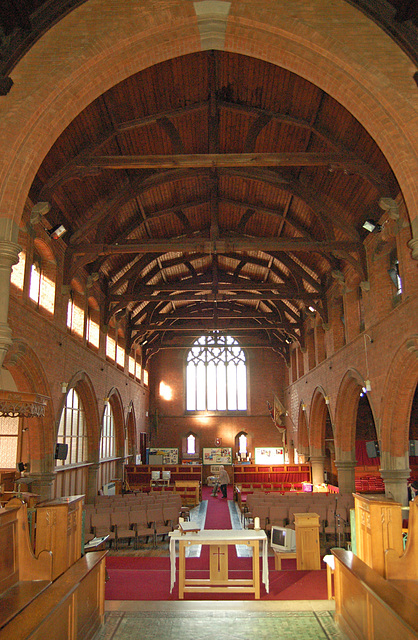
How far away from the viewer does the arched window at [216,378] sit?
1036 inches

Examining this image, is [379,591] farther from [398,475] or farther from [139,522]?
[139,522]

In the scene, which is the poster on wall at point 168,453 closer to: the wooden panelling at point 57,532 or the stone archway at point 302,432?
the stone archway at point 302,432

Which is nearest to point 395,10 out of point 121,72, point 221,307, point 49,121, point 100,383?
point 121,72

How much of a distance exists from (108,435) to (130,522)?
841 centimetres

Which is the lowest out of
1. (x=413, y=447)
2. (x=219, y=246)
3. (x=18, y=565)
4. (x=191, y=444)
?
(x=18, y=565)

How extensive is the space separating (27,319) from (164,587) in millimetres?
5644

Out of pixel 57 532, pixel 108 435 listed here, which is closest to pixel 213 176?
pixel 57 532

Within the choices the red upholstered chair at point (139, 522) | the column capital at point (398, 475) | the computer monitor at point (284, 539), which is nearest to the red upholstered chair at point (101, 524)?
the red upholstered chair at point (139, 522)

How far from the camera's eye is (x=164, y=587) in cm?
688

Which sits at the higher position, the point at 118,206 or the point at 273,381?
the point at 118,206

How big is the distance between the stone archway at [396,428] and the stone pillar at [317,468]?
804 cm

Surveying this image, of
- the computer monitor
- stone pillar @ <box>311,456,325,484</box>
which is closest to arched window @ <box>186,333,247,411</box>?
stone pillar @ <box>311,456,325,484</box>

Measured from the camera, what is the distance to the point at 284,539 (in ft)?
26.4

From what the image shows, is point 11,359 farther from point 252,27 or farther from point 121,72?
point 252,27
